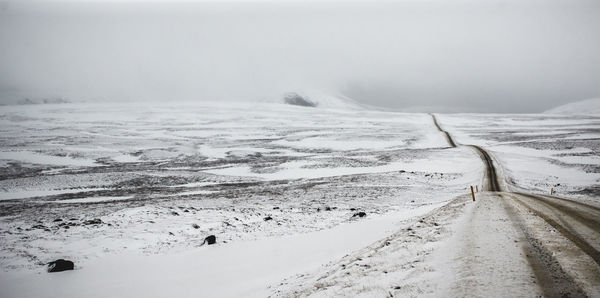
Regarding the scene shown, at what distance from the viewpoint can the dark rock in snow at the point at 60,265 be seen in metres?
9.40

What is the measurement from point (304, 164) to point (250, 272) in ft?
98.5

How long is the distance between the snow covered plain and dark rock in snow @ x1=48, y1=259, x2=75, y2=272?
0.30 m

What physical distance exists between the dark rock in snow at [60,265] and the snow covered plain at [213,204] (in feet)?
1.00

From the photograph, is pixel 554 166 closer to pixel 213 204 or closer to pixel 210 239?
pixel 213 204

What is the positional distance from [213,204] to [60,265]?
999cm

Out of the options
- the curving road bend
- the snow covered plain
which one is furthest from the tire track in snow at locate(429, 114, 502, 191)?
the curving road bend

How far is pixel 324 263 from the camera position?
8.72m

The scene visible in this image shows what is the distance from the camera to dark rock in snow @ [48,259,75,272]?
30.8 feet

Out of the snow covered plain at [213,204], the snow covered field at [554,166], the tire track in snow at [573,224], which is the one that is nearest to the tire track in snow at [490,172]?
the snow covered plain at [213,204]

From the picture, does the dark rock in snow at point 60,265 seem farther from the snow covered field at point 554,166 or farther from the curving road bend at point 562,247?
the snow covered field at point 554,166

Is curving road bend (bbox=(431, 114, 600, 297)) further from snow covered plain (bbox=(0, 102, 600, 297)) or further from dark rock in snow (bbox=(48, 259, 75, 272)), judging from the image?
dark rock in snow (bbox=(48, 259, 75, 272))

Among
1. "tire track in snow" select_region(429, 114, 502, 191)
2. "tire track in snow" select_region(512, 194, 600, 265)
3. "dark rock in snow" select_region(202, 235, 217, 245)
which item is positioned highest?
"tire track in snow" select_region(512, 194, 600, 265)

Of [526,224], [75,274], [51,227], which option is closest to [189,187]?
[51,227]

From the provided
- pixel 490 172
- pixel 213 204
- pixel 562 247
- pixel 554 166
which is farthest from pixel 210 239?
pixel 554 166
